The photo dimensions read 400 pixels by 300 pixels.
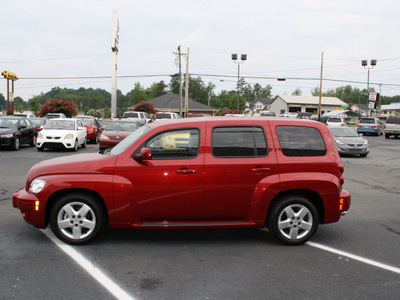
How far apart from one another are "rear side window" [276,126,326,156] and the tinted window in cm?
116

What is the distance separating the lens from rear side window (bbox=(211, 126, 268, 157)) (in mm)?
5168

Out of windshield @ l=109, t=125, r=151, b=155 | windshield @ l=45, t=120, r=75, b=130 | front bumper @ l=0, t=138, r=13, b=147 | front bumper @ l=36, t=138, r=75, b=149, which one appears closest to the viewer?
windshield @ l=109, t=125, r=151, b=155

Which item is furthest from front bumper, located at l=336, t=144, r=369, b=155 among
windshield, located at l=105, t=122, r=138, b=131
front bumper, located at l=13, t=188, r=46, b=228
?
front bumper, located at l=13, t=188, r=46, b=228

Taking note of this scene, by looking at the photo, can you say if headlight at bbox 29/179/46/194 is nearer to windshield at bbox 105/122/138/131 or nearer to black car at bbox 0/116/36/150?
windshield at bbox 105/122/138/131

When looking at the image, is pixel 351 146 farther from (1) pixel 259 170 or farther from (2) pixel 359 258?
(1) pixel 259 170

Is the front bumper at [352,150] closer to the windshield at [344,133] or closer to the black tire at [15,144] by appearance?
the windshield at [344,133]

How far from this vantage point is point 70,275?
4156 millimetres

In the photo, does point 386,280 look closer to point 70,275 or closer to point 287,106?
point 70,275

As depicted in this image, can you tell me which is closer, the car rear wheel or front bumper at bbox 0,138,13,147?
front bumper at bbox 0,138,13,147

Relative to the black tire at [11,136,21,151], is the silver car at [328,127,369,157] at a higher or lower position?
higher

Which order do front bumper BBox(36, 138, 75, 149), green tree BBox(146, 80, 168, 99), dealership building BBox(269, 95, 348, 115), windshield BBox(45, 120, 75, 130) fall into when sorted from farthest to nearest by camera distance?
green tree BBox(146, 80, 168, 99), dealership building BBox(269, 95, 348, 115), windshield BBox(45, 120, 75, 130), front bumper BBox(36, 138, 75, 149)

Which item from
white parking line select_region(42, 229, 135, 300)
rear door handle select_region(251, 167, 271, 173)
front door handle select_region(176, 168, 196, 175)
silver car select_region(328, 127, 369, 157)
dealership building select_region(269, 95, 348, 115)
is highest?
dealership building select_region(269, 95, 348, 115)

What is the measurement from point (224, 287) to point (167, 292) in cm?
57

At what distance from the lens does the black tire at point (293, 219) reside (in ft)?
17.0
